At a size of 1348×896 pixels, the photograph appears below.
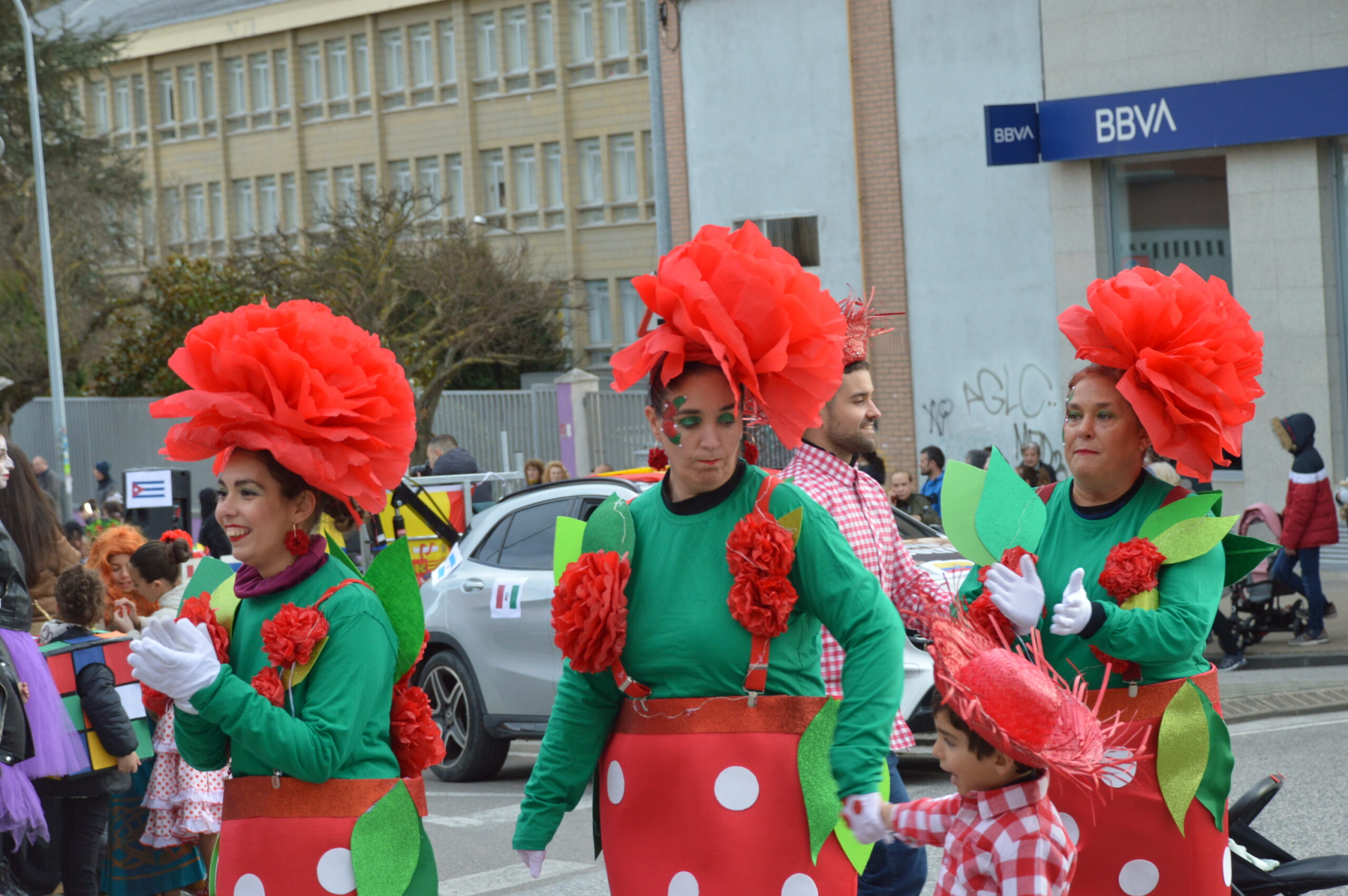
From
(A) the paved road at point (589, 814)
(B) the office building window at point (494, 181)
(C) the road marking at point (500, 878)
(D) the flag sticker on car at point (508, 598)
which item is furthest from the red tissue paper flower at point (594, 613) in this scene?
(B) the office building window at point (494, 181)

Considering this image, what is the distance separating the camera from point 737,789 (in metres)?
3.54

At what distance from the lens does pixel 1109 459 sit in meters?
4.39

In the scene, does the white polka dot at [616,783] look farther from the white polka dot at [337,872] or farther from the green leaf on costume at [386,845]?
the white polka dot at [337,872]

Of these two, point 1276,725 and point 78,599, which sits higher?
point 78,599

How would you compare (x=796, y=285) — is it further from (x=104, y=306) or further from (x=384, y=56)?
(x=384, y=56)

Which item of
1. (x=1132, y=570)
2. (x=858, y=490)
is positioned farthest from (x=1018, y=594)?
(x=858, y=490)

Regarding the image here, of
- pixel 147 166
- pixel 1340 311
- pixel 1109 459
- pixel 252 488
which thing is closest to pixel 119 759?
pixel 252 488

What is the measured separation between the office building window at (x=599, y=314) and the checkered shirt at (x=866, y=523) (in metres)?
38.1

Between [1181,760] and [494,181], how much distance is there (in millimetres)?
41803

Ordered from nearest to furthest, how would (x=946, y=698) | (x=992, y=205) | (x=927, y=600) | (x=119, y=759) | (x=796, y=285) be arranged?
(x=946, y=698), (x=796, y=285), (x=927, y=600), (x=119, y=759), (x=992, y=205)

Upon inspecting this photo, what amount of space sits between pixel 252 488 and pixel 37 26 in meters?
35.6

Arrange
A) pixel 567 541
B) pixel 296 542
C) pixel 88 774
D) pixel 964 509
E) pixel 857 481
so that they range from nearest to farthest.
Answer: pixel 296 542 < pixel 567 541 < pixel 964 509 < pixel 857 481 < pixel 88 774

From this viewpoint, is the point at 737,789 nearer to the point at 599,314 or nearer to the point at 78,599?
the point at 78,599

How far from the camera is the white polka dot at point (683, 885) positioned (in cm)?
357
